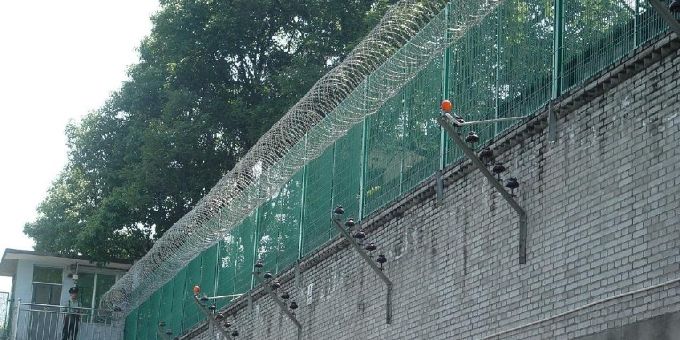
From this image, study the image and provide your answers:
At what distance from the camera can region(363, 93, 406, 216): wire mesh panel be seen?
55.3ft

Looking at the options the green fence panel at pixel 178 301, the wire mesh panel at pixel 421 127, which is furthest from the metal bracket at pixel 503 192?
the green fence panel at pixel 178 301

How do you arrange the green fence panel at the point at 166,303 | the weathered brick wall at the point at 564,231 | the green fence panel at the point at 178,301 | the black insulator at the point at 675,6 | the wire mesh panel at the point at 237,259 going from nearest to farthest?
the black insulator at the point at 675,6, the weathered brick wall at the point at 564,231, the wire mesh panel at the point at 237,259, the green fence panel at the point at 178,301, the green fence panel at the point at 166,303

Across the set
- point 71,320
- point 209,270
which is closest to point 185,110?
point 71,320

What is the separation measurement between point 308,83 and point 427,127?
20.1 metres

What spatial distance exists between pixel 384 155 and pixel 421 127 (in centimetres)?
138

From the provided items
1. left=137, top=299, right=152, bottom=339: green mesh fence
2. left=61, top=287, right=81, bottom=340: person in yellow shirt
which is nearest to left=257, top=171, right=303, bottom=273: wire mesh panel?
left=137, top=299, right=152, bottom=339: green mesh fence

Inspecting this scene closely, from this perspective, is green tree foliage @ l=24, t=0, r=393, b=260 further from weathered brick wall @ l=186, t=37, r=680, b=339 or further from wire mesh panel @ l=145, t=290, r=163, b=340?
weathered brick wall @ l=186, t=37, r=680, b=339

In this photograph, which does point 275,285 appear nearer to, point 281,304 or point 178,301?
point 281,304

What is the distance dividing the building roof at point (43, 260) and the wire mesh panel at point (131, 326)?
170 inches

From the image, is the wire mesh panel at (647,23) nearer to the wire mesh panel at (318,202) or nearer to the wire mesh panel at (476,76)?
the wire mesh panel at (476,76)

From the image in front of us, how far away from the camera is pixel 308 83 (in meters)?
35.8

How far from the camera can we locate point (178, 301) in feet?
92.5

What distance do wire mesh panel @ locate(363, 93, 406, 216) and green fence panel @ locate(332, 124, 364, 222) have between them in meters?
0.30

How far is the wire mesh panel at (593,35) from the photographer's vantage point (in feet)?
38.5
